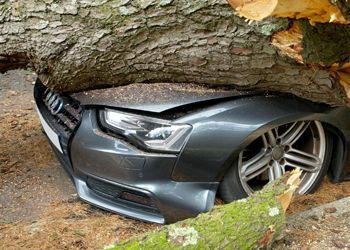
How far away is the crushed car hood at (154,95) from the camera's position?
11.7 ft

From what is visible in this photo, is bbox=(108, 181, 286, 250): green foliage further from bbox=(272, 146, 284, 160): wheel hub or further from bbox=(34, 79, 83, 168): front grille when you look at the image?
bbox=(34, 79, 83, 168): front grille

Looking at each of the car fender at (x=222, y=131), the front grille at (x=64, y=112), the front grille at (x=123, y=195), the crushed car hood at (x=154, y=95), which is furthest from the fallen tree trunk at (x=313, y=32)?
the front grille at (x=64, y=112)

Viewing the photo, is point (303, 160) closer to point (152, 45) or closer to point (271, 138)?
point (271, 138)

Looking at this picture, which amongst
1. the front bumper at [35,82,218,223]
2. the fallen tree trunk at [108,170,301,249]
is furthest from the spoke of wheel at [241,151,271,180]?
the fallen tree trunk at [108,170,301,249]

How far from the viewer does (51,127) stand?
4.07 meters

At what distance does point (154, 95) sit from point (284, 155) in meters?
1.07

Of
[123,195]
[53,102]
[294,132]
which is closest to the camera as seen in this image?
[123,195]

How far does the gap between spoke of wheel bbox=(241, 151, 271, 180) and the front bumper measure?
0.32m

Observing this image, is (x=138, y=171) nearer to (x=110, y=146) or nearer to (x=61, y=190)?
(x=110, y=146)

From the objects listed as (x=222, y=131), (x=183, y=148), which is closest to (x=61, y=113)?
(x=183, y=148)

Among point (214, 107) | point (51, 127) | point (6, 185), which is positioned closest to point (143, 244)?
point (214, 107)

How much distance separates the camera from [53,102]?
427cm

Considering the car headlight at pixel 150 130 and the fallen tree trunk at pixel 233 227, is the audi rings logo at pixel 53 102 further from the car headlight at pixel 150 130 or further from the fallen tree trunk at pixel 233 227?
the fallen tree trunk at pixel 233 227

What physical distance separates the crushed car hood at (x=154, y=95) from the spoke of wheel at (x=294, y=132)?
0.54 metres
